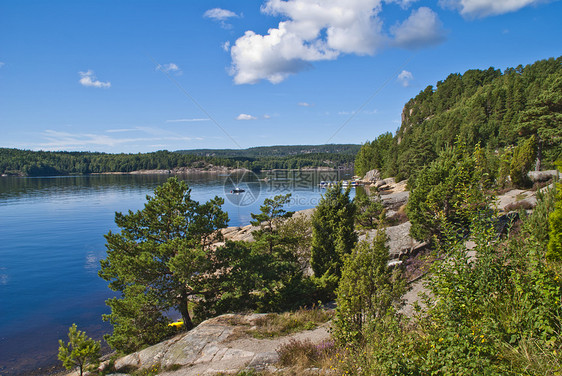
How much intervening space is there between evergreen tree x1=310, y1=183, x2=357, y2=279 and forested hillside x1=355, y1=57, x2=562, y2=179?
7662 mm

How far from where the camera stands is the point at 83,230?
1868 inches

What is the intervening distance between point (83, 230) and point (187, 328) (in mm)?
39865

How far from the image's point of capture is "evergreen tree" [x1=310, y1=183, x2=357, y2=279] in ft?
59.0

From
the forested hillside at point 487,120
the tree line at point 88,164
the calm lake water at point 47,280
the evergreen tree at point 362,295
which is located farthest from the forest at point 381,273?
the tree line at point 88,164

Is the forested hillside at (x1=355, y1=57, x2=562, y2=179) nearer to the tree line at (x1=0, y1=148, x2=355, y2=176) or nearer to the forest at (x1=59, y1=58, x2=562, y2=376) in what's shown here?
the forest at (x1=59, y1=58, x2=562, y2=376)

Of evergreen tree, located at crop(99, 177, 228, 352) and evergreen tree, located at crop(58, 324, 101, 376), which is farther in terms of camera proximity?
evergreen tree, located at crop(99, 177, 228, 352)

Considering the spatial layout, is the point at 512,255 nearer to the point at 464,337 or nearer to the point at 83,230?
the point at 464,337

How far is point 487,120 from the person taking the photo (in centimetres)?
7625

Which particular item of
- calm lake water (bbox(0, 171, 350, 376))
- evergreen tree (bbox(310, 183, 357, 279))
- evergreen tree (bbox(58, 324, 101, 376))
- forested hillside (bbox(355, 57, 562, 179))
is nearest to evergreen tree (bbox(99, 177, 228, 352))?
evergreen tree (bbox(58, 324, 101, 376))

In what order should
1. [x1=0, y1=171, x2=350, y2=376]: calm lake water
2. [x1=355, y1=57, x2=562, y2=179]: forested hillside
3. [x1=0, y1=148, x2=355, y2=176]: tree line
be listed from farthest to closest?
[x1=0, y1=148, x2=355, y2=176]: tree line < [x1=355, y1=57, x2=562, y2=179]: forested hillside < [x1=0, y1=171, x2=350, y2=376]: calm lake water

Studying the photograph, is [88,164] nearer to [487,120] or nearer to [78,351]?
[487,120]

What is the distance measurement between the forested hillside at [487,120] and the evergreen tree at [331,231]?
7.66 meters

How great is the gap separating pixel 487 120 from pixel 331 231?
77363mm

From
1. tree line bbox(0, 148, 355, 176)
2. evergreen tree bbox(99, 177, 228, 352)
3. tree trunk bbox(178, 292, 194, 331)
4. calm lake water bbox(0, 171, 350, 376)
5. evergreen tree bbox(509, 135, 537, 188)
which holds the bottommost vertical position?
calm lake water bbox(0, 171, 350, 376)
